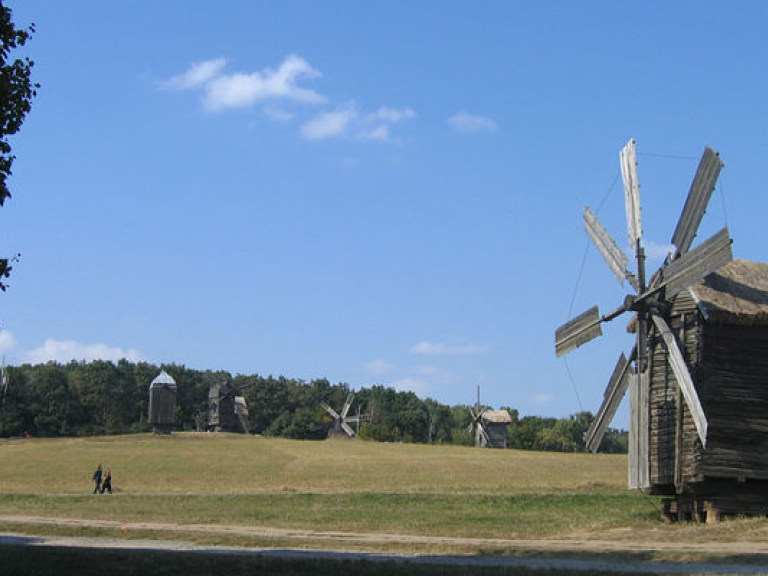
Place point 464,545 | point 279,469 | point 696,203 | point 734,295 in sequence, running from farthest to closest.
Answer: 1. point 279,469
2. point 696,203
3. point 734,295
4. point 464,545

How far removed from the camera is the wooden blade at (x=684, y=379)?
83.0 ft

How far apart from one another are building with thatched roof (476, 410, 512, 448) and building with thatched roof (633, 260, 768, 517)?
84.2 m

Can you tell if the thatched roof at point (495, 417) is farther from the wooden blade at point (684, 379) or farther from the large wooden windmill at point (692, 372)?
the wooden blade at point (684, 379)

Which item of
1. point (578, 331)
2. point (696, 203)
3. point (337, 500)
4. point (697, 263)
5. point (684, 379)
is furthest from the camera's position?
point (337, 500)

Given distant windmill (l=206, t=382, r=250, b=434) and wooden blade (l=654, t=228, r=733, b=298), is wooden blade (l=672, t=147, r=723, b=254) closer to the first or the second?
wooden blade (l=654, t=228, r=733, b=298)

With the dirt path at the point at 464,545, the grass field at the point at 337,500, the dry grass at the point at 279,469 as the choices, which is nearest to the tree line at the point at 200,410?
the dry grass at the point at 279,469

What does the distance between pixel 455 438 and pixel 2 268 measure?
110385mm

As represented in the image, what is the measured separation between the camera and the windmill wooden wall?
2669 cm

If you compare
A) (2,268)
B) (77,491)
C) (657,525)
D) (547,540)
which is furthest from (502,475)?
(2,268)

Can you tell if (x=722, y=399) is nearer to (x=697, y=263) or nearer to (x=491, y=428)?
(x=697, y=263)

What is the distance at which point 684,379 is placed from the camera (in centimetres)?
2609

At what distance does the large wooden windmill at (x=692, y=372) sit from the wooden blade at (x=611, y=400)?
3.3 inches

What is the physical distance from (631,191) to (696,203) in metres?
2.26

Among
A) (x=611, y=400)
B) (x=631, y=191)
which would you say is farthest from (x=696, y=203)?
(x=611, y=400)
